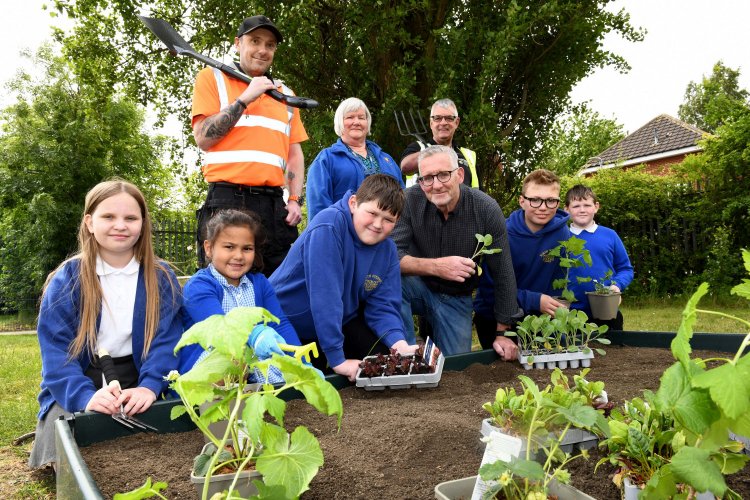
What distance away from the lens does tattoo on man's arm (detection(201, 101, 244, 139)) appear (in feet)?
10.6

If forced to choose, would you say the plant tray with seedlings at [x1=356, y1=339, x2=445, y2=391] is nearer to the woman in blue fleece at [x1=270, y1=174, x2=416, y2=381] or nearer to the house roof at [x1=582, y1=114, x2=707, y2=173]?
the woman in blue fleece at [x1=270, y1=174, x2=416, y2=381]

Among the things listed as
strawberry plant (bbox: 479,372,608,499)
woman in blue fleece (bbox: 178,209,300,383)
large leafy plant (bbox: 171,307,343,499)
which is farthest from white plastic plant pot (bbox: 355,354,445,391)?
large leafy plant (bbox: 171,307,343,499)

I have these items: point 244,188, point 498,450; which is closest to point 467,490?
point 498,450

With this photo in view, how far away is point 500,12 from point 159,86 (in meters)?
5.60

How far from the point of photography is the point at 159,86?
899cm

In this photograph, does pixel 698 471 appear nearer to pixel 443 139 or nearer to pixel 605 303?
pixel 605 303

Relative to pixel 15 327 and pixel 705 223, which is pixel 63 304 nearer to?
pixel 705 223

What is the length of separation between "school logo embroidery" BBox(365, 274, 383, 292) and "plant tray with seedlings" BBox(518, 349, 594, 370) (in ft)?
2.63

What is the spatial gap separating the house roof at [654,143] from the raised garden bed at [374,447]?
70.5 feet

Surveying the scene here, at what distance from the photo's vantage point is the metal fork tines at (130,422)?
1.84 meters

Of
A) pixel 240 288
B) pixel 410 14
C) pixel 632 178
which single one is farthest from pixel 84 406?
pixel 632 178

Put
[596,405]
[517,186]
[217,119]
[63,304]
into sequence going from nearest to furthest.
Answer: [596,405] → [63,304] → [217,119] → [517,186]

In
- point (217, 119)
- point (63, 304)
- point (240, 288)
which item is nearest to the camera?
point (63, 304)

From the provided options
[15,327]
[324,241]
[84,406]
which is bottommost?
[15,327]
